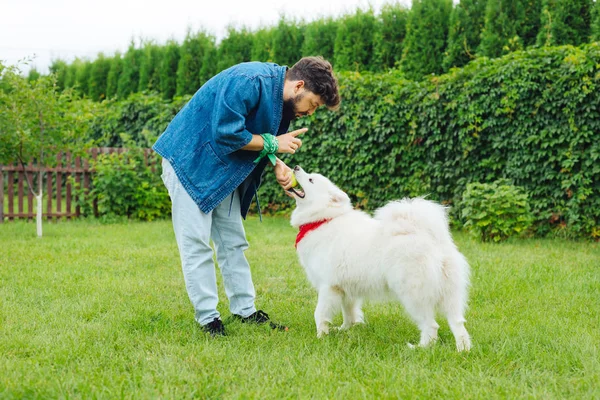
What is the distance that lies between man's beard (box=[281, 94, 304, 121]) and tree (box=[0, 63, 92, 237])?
5.56 meters

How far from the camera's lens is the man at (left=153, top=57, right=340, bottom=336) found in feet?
11.5

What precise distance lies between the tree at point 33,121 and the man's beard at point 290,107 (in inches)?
219

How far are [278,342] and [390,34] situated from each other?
8.44 metres

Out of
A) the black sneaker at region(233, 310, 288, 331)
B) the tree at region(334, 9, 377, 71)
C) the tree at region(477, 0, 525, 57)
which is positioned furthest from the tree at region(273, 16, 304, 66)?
the black sneaker at region(233, 310, 288, 331)

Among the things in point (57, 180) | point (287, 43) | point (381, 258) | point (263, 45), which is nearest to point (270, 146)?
point (381, 258)

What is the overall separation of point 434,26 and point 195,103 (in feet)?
24.4

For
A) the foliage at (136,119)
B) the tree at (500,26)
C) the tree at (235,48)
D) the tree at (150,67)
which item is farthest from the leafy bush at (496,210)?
the tree at (150,67)

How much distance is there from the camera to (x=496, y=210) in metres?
7.09

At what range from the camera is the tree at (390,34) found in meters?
10.6

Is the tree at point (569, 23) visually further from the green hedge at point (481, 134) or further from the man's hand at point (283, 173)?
the man's hand at point (283, 173)

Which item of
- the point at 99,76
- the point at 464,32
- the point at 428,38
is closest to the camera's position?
the point at 464,32

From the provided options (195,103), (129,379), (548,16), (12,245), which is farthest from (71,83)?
(129,379)

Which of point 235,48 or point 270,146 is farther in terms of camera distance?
point 235,48

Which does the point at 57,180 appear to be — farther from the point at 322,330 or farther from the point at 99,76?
the point at 322,330
